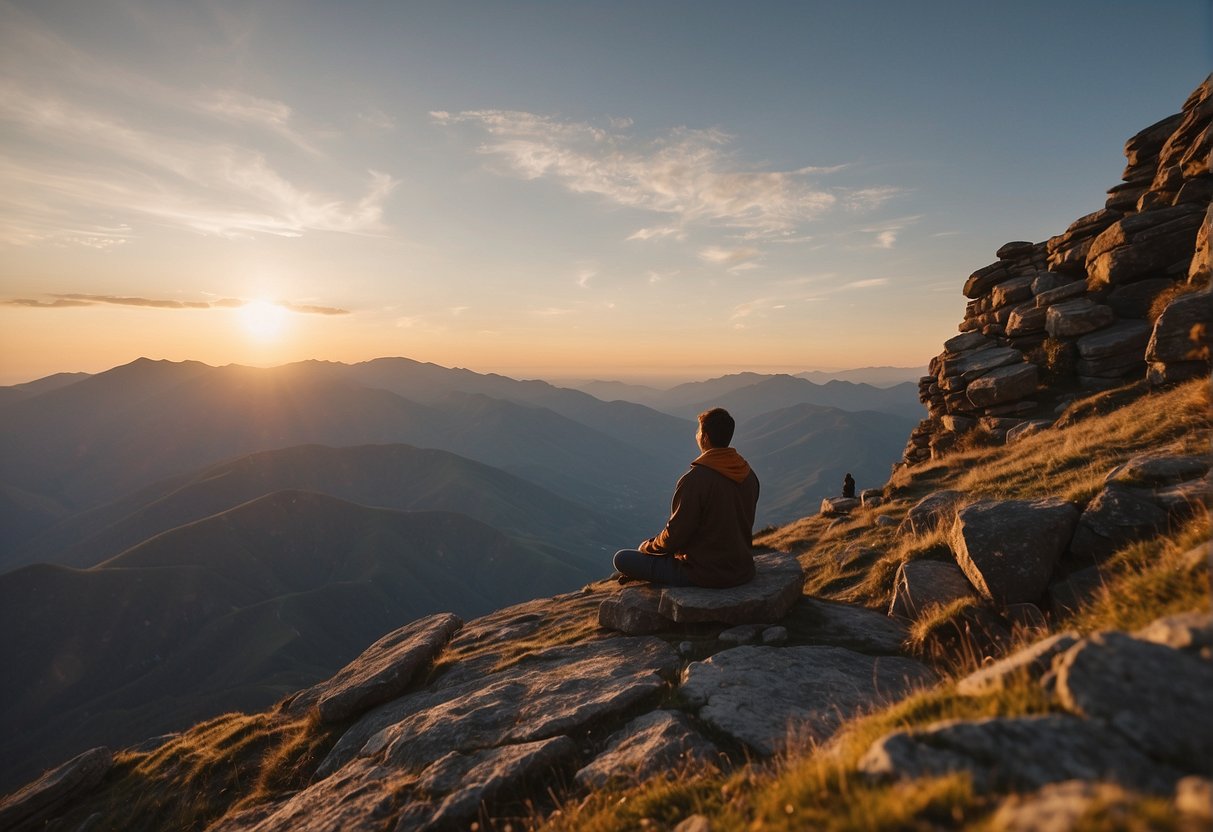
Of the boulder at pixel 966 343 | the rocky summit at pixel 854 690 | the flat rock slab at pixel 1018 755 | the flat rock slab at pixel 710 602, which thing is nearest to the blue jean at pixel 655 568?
the flat rock slab at pixel 710 602

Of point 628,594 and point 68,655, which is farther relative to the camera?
point 68,655

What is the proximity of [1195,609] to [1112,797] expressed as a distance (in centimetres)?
284

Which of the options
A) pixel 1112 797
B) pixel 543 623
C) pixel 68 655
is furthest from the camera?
pixel 68 655

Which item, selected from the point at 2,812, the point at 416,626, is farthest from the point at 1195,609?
the point at 2,812

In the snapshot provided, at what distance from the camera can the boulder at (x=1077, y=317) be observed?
811 inches

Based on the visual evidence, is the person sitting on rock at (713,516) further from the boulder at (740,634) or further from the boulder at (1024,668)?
the boulder at (1024,668)

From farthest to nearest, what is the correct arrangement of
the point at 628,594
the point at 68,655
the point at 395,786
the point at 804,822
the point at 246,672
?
the point at 68,655 → the point at 246,672 → the point at 628,594 → the point at 395,786 → the point at 804,822

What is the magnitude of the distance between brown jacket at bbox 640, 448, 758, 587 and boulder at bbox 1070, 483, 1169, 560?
4733 millimetres

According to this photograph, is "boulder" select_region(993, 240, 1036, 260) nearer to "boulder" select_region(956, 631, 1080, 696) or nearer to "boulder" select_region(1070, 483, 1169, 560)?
"boulder" select_region(1070, 483, 1169, 560)

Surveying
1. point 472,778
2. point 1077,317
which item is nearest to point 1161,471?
point 472,778

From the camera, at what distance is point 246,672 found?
18312 centimetres

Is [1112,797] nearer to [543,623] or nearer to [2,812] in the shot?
[543,623]

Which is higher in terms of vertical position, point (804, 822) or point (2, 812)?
point (804, 822)

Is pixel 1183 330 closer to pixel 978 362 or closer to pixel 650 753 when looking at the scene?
pixel 978 362
